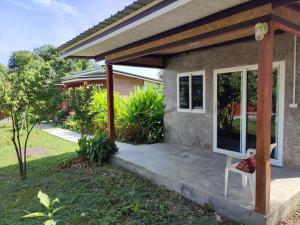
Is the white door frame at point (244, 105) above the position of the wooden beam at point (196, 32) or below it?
below

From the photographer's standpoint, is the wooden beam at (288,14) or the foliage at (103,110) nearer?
the wooden beam at (288,14)

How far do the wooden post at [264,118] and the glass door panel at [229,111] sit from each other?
2.98 m

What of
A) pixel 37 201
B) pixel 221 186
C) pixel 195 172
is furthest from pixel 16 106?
pixel 221 186

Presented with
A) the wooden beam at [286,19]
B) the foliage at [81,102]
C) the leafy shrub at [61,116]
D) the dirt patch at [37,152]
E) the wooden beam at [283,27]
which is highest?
the wooden beam at [286,19]

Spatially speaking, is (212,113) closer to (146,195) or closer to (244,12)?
(146,195)

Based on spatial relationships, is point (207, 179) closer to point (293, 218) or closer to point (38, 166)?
→ point (293, 218)

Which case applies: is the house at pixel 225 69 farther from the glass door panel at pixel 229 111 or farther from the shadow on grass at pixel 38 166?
the shadow on grass at pixel 38 166

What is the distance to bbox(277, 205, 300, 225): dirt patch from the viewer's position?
3803 millimetres

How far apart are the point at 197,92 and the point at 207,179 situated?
136 inches

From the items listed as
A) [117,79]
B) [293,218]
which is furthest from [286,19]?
[117,79]

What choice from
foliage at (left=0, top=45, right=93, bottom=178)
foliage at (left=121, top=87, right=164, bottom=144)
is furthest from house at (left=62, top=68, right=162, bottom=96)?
foliage at (left=0, top=45, right=93, bottom=178)

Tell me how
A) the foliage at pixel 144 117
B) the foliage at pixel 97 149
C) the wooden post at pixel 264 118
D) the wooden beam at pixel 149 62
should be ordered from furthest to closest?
the foliage at pixel 144 117 → the wooden beam at pixel 149 62 → the foliage at pixel 97 149 → the wooden post at pixel 264 118

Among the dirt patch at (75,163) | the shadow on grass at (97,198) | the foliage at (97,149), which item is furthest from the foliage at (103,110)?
the shadow on grass at (97,198)

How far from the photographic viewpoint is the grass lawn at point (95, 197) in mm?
4098
